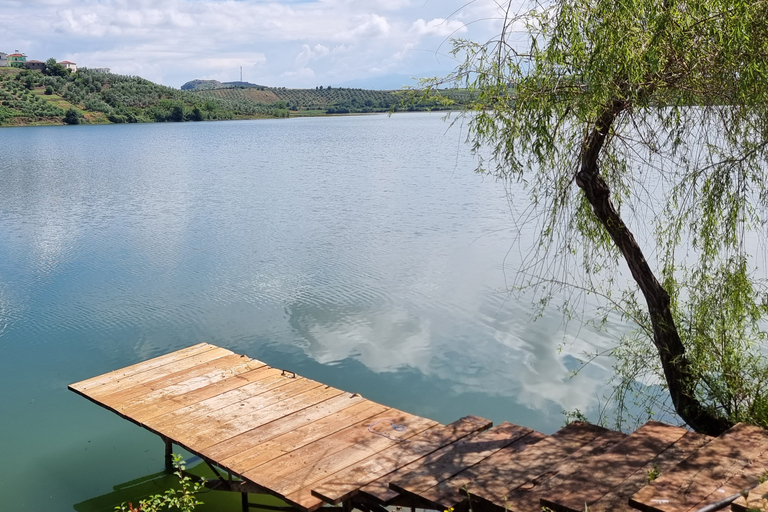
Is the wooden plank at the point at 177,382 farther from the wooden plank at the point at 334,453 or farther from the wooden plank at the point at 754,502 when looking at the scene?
the wooden plank at the point at 754,502

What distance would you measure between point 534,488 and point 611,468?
1.44ft

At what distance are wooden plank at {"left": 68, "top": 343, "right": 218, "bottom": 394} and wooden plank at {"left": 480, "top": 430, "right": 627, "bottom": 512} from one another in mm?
3918

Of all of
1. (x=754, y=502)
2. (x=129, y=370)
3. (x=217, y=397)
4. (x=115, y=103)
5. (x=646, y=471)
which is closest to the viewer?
(x=754, y=502)

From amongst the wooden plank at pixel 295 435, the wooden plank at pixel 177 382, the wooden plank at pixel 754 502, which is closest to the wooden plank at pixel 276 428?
the wooden plank at pixel 295 435

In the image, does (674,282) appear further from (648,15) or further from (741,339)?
(648,15)

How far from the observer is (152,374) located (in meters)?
6.94

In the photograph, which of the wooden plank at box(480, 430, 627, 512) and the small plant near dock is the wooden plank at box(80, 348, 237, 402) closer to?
the small plant near dock

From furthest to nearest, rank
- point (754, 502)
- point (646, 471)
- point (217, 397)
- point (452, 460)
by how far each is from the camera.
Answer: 1. point (217, 397)
2. point (452, 460)
3. point (646, 471)
4. point (754, 502)

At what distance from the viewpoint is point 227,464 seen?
16.7 feet

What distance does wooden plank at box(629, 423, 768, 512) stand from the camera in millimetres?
3355

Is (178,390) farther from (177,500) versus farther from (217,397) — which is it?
(177,500)

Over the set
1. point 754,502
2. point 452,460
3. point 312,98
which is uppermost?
point 312,98

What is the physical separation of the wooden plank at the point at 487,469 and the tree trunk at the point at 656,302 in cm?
110

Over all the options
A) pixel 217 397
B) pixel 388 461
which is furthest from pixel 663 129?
pixel 217 397
